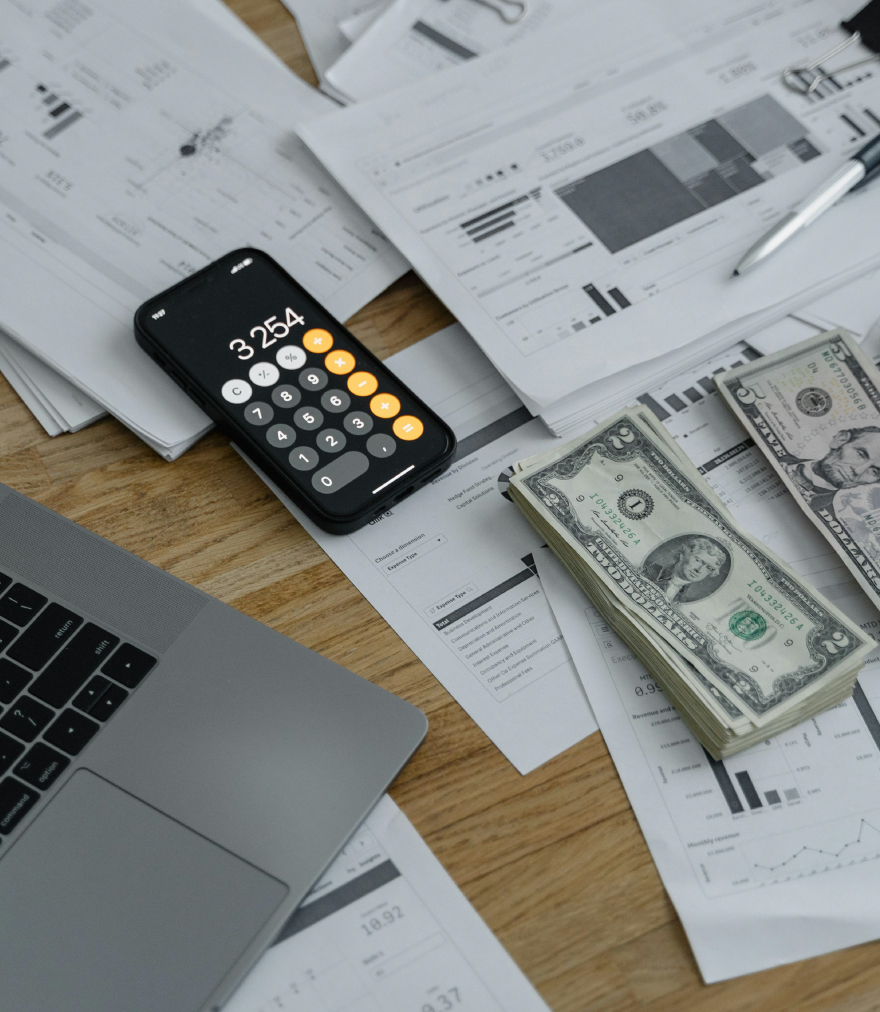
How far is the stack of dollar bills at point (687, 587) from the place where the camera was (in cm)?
43

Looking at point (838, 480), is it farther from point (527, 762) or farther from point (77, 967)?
point (77, 967)

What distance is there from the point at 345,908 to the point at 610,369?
331 mm

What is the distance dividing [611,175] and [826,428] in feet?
0.75

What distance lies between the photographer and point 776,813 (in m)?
0.43

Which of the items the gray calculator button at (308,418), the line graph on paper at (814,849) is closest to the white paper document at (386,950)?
the line graph on paper at (814,849)

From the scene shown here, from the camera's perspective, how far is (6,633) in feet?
1.42

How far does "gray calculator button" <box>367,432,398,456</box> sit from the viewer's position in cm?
50

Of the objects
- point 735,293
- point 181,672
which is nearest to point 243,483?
point 181,672

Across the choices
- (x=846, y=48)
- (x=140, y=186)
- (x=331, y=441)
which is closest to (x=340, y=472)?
(x=331, y=441)

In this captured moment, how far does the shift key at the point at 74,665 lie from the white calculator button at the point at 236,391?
0.15m

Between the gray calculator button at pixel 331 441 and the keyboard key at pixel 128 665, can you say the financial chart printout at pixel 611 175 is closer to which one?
the gray calculator button at pixel 331 441

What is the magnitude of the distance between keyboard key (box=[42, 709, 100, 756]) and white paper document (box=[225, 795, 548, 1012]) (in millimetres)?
129

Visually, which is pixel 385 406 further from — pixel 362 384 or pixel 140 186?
pixel 140 186

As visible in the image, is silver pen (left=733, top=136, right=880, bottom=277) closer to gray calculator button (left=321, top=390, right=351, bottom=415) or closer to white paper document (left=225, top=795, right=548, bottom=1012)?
gray calculator button (left=321, top=390, right=351, bottom=415)
